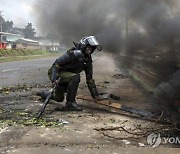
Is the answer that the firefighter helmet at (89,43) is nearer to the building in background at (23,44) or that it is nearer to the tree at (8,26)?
the building in background at (23,44)

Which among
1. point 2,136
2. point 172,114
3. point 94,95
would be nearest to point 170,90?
point 172,114

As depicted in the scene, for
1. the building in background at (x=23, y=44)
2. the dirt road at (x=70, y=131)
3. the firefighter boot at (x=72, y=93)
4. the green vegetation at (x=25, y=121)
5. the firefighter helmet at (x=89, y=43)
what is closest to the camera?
the dirt road at (x=70, y=131)

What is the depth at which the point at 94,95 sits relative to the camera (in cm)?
639

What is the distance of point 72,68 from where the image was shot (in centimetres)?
627

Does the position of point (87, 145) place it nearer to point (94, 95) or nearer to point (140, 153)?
point (140, 153)

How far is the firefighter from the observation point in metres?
5.87

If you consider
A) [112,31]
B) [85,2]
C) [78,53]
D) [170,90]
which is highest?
[85,2]

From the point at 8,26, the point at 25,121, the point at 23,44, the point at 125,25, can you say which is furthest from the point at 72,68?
the point at 8,26

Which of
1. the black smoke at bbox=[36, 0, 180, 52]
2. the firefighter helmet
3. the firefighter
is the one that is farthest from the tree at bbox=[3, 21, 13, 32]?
the firefighter helmet

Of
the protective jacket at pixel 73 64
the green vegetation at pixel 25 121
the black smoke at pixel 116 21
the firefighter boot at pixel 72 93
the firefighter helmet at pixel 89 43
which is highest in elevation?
the black smoke at pixel 116 21

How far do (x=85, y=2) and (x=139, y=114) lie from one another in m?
3.53

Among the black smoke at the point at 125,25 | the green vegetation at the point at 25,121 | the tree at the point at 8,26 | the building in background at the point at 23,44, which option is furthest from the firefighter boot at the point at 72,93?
the tree at the point at 8,26

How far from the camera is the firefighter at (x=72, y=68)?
5871 millimetres

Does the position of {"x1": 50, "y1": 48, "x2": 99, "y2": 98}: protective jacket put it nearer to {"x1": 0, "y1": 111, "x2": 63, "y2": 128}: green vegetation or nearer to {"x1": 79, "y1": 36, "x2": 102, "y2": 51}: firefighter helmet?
{"x1": 79, "y1": 36, "x2": 102, "y2": 51}: firefighter helmet
